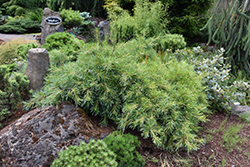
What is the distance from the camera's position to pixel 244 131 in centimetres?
307

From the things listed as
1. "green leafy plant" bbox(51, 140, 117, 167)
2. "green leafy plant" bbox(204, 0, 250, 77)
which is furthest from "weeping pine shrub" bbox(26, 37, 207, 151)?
"green leafy plant" bbox(204, 0, 250, 77)

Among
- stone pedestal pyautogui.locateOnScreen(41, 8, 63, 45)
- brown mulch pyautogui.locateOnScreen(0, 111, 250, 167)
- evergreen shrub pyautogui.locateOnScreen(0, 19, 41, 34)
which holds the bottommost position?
brown mulch pyautogui.locateOnScreen(0, 111, 250, 167)

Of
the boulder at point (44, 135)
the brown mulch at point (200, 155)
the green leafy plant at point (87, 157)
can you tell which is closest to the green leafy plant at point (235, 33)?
the brown mulch at point (200, 155)

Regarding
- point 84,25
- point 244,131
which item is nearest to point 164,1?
point 84,25

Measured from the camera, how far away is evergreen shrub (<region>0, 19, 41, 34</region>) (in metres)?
8.95

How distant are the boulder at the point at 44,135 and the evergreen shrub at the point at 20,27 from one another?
849 centimetres

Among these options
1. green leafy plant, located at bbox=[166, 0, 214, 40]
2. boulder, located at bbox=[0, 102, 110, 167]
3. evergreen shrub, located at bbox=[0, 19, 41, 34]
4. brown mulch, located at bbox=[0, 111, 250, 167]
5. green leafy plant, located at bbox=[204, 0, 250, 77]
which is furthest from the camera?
evergreen shrub, located at bbox=[0, 19, 41, 34]

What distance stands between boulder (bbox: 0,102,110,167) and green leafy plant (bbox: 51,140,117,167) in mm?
297

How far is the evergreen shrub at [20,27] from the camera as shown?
29.3 feet

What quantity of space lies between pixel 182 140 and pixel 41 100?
72.3 inches

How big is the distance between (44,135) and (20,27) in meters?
9.06

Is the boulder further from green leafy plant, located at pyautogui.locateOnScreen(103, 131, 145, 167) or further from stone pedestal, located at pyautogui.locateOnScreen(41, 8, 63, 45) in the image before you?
stone pedestal, located at pyautogui.locateOnScreen(41, 8, 63, 45)

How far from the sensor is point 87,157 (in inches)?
62.2

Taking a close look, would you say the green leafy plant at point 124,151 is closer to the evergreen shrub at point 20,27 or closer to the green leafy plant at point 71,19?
the green leafy plant at point 71,19
